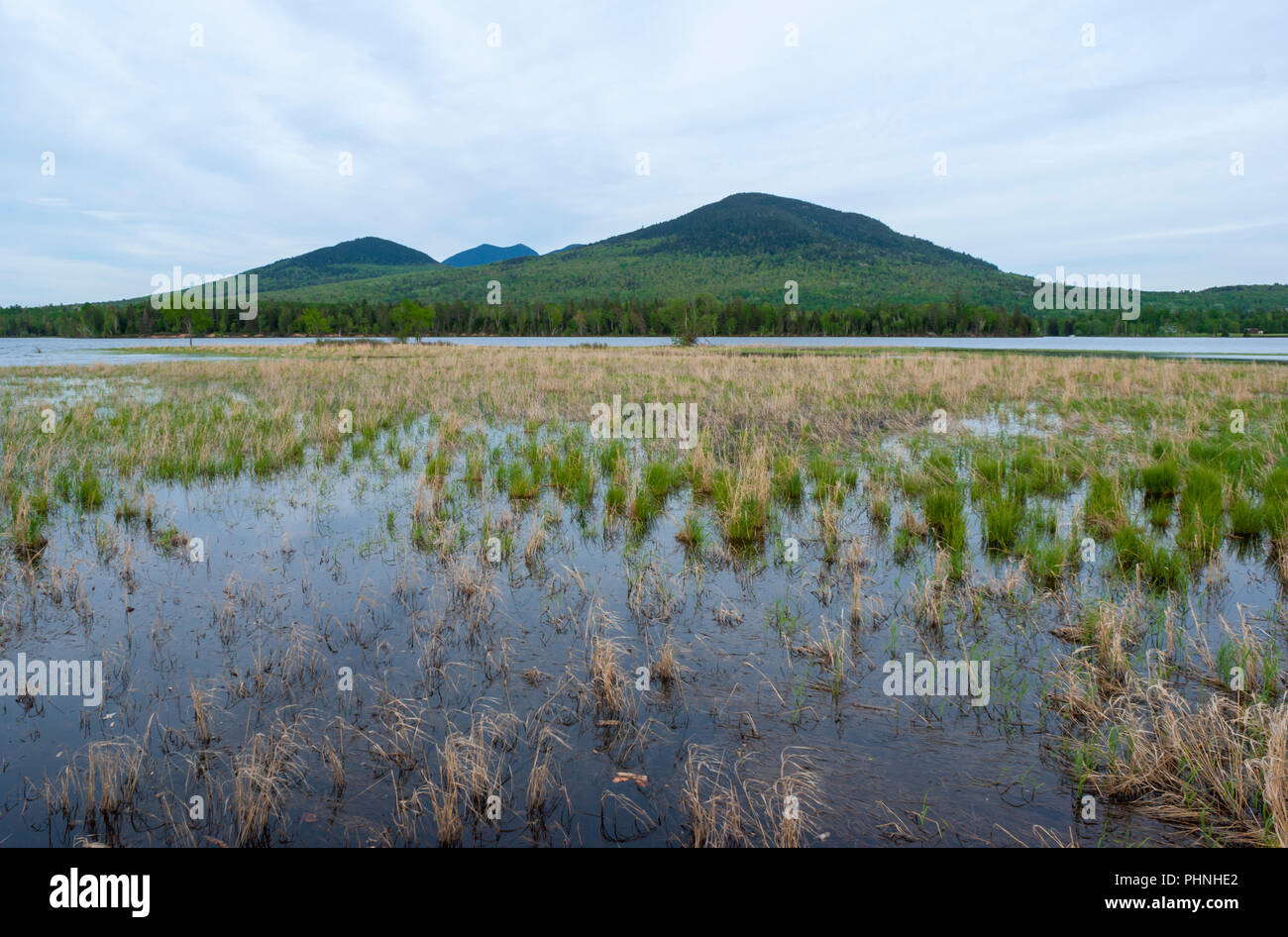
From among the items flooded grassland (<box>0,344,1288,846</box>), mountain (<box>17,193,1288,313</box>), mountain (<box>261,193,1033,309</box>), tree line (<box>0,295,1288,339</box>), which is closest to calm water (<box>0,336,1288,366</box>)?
tree line (<box>0,295,1288,339</box>)

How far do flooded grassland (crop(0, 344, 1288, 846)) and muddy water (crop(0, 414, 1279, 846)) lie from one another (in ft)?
0.10

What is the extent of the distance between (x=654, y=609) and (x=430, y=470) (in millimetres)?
6885

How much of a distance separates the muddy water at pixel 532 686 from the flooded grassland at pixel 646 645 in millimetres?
29

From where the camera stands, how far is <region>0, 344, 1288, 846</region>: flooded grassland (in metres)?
3.73

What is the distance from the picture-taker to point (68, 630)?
5.86 m

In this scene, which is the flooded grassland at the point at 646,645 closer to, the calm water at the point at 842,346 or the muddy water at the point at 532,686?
the muddy water at the point at 532,686

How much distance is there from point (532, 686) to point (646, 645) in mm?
1082

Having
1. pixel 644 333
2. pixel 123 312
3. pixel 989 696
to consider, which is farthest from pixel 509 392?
pixel 123 312

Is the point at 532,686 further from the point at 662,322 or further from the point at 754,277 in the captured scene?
the point at 754,277

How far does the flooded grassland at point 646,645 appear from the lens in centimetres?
373

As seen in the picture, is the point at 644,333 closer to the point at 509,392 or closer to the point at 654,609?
the point at 509,392

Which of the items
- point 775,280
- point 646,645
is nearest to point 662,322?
Answer: point 775,280

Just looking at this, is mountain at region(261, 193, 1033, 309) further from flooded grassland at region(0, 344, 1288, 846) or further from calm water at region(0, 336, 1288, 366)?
flooded grassland at region(0, 344, 1288, 846)
